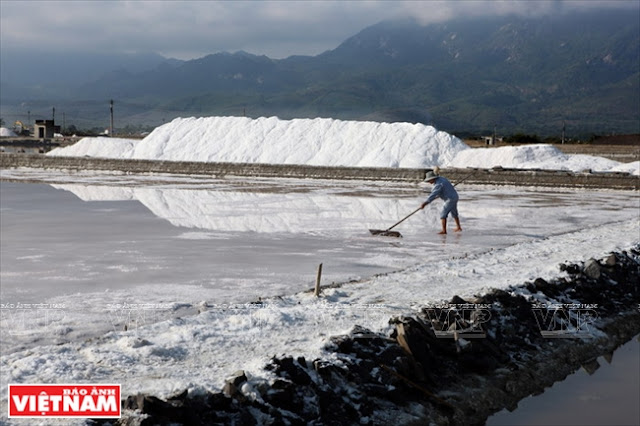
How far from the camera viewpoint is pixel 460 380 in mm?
5254

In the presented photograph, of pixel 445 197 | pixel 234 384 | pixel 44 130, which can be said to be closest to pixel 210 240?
pixel 445 197

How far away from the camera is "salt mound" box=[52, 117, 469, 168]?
29078mm

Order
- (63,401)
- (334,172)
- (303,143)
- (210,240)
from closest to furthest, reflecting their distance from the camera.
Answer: (63,401) → (210,240) → (334,172) → (303,143)

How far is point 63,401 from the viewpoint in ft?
12.8

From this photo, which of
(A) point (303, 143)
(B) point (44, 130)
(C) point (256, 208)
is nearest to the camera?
(C) point (256, 208)

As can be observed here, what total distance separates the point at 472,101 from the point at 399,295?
177 metres

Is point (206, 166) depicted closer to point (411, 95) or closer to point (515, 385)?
point (515, 385)

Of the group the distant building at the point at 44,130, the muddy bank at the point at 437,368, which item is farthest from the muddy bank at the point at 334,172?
the distant building at the point at 44,130

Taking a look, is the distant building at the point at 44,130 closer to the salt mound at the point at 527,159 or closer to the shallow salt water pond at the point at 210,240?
the salt mound at the point at 527,159

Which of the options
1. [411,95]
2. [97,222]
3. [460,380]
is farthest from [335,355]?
[411,95]

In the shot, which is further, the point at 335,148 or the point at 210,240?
the point at 335,148

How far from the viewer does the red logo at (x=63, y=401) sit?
3771 mm

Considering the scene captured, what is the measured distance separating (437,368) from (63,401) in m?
2.40

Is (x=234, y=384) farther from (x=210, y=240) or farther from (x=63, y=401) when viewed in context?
(x=210, y=240)
